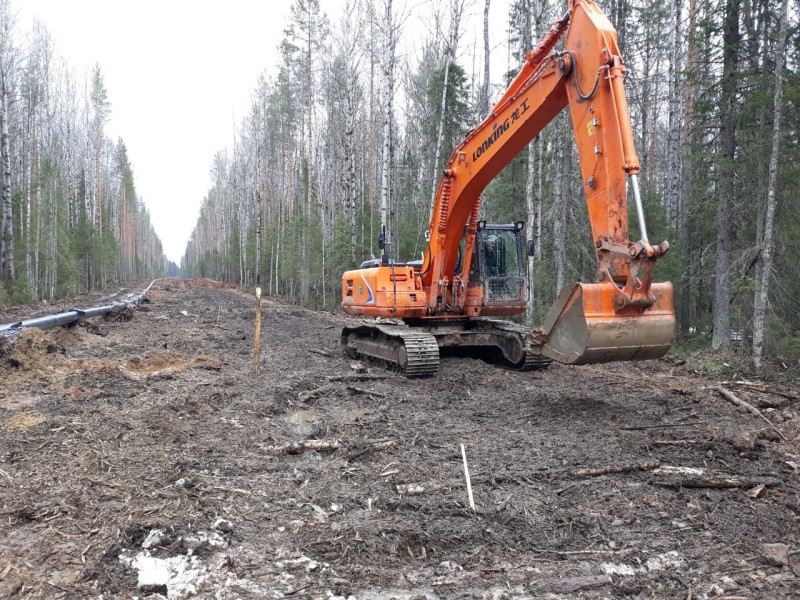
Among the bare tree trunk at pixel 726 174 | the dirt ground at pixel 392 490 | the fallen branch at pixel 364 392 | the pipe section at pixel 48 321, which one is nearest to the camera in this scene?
the dirt ground at pixel 392 490

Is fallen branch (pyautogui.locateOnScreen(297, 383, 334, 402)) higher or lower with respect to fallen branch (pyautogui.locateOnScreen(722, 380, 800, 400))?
lower

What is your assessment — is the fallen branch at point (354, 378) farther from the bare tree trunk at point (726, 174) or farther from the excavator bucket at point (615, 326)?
the bare tree trunk at point (726, 174)

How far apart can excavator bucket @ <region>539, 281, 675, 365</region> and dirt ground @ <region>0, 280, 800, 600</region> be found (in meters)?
0.83

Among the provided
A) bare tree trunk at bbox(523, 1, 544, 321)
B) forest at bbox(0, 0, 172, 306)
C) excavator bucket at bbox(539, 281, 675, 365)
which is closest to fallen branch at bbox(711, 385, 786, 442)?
excavator bucket at bbox(539, 281, 675, 365)

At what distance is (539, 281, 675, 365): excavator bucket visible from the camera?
5402 millimetres

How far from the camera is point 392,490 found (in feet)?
13.3

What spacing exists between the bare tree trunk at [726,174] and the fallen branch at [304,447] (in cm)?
918

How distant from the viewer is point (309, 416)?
6367 millimetres

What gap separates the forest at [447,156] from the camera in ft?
35.5

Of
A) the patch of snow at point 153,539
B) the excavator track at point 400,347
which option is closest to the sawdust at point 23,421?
the patch of snow at point 153,539

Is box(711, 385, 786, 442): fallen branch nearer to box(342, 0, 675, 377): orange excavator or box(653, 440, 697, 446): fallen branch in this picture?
box(653, 440, 697, 446): fallen branch

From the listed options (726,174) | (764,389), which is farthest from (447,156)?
(764,389)

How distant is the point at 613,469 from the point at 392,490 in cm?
183

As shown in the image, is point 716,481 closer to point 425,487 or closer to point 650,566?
point 650,566
